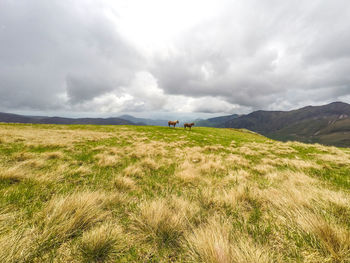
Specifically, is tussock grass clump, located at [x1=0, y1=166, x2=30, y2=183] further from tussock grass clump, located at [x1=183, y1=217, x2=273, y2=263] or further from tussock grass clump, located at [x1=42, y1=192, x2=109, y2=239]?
tussock grass clump, located at [x1=183, y1=217, x2=273, y2=263]

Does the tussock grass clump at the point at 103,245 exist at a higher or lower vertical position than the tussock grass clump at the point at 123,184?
higher

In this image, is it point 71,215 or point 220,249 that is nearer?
point 220,249

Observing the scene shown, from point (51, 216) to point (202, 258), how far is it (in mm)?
2476

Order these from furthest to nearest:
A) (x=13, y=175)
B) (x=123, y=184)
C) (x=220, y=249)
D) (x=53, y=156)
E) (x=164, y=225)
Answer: (x=53, y=156) < (x=123, y=184) < (x=13, y=175) < (x=164, y=225) < (x=220, y=249)

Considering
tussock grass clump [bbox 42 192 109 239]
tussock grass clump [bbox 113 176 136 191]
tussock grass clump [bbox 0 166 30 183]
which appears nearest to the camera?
tussock grass clump [bbox 42 192 109 239]

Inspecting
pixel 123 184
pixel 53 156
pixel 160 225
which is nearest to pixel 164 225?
pixel 160 225

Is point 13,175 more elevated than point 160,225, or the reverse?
point 13,175

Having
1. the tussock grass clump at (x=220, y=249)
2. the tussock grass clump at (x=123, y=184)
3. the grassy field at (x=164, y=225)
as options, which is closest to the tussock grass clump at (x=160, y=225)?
the grassy field at (x=164, y=225)

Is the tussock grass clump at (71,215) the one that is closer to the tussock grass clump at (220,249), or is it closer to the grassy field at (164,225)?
the grassy field at (164,225)

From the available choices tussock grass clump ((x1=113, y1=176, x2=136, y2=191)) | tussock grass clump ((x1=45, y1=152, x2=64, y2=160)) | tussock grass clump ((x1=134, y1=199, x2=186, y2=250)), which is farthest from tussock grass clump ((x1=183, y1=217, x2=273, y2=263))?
tussock grass clump ((x1=45, y1=152, x2=64, y2=160))

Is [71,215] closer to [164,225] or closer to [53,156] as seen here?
[164,225]

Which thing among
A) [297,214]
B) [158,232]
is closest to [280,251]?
[297,214]

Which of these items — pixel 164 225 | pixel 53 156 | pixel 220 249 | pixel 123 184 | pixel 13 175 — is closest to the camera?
pixel 220 249

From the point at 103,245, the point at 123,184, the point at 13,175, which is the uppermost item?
the point at 13,175
